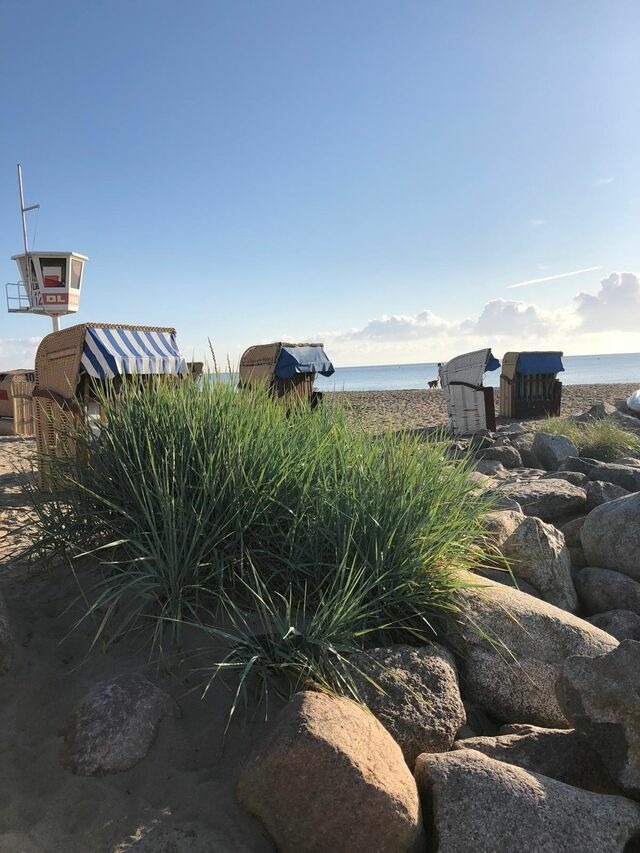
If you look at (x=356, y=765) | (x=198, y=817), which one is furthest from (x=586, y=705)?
(x=198, y=817)

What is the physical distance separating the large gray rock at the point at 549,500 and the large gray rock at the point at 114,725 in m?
3.48

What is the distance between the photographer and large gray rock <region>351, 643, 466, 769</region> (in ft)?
7.99

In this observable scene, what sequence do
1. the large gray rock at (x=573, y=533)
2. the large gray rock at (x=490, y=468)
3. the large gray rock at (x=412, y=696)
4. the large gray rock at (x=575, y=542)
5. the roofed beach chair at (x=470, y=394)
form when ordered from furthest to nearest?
the roofed beach chair at (x=470, y=394), the large gray rock at (x=490, y=468), the large gray rock at (x=573, y=533), the large gray rock at (x=575, y=542), the large gray rock at (x=412, y=696)

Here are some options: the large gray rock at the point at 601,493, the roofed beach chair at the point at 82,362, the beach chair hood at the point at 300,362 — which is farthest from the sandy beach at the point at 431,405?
the large gray rock at the point at 601,493

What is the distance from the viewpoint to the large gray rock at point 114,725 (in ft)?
7.74

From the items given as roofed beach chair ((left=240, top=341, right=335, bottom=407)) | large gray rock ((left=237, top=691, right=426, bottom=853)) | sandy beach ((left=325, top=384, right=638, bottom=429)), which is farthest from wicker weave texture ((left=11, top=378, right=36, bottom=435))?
large gray rock ((left=237, top=691, right=426, bottom=853))

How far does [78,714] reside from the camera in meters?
2.50

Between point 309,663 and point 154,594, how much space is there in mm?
832

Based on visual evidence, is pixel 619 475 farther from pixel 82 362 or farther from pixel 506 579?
pixel 82 362

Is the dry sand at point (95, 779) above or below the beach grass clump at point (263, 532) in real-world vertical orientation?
below

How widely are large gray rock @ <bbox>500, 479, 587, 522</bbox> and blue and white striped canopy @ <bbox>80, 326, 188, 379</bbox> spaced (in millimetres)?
3154

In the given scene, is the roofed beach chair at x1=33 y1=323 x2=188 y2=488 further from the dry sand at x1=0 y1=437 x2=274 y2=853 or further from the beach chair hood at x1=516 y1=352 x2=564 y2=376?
the beach chair hood at x1=516 y1=352 x2=564 y2=376

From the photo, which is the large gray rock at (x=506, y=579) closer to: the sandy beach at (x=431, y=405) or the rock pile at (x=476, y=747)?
the rock pile at (x=476, y=747)

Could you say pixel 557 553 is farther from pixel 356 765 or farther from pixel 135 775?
pixel 135 775
